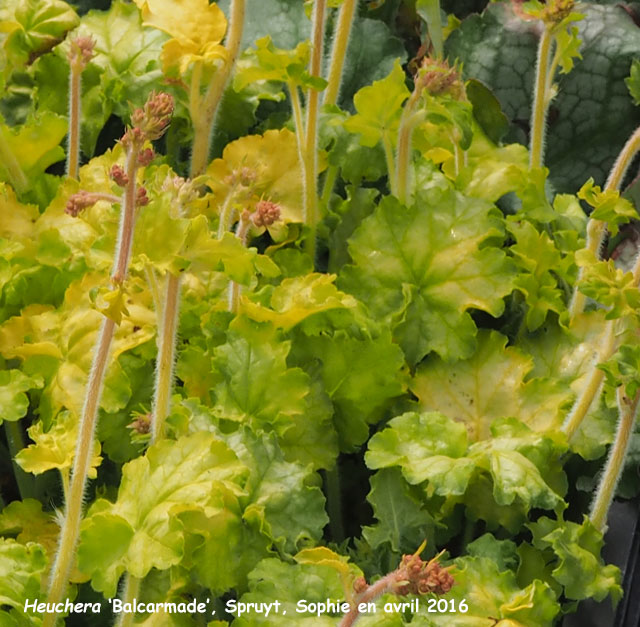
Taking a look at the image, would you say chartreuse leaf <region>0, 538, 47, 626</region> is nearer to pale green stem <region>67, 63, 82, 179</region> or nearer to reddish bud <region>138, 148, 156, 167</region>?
reddish bud <region>138, 148, 156, 167</region>

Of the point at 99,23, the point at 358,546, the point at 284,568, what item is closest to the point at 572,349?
the point at 358,546

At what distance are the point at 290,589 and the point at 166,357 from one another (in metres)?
0.22

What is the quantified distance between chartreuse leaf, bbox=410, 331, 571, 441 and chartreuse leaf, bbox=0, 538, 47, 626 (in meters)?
0.42

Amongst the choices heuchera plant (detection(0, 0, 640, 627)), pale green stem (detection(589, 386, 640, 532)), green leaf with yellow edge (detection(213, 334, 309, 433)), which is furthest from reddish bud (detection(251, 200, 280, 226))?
pale green stem (detection(589, 386, 640, 532))

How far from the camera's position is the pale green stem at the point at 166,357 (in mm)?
809

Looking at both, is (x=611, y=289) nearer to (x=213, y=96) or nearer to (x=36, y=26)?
(x=213, y=96)

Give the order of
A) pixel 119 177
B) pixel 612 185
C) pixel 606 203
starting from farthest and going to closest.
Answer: pixel 612 185 → pixel 606 203 → pixel 119 177

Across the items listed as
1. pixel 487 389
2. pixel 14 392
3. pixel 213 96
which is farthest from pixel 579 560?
pixel 213 96

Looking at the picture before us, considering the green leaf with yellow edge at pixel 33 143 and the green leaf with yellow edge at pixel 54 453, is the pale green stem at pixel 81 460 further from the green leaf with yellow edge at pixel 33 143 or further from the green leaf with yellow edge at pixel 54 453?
the green leaf with yellow edge at pixel 33 143

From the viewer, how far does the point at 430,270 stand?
1071 mm

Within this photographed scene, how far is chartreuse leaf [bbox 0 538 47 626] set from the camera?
77cm

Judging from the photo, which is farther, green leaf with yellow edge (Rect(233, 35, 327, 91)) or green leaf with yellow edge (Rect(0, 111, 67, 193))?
green leaf with yellow edge (Rect(0, 111, 67, 193))

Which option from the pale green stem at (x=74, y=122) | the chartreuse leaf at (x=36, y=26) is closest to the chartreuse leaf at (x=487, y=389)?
the pale green stem at (x=74, y=122)

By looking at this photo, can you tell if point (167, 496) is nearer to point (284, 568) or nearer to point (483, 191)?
point (284, 568)
